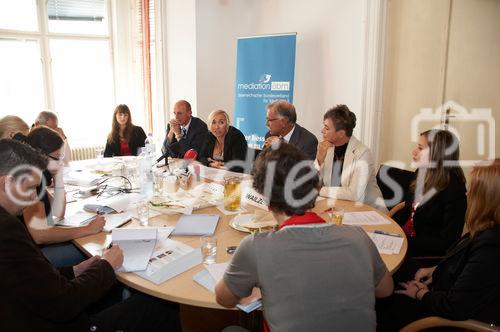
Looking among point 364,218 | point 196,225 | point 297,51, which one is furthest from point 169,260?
point 297,51

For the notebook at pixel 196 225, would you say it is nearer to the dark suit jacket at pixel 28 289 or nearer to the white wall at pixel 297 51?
the dark suit jacket at pixel 28 289

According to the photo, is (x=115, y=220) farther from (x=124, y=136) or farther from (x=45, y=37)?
(x=45, y=37)

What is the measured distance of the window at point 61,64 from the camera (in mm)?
5363

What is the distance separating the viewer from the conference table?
1450 millimetres

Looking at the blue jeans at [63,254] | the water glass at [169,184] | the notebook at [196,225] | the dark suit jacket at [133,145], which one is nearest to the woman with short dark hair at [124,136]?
the dark suit jacket at [133,145]

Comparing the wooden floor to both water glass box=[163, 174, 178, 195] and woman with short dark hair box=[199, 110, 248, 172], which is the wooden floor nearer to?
water glass box=[163, 174, 178, 195]

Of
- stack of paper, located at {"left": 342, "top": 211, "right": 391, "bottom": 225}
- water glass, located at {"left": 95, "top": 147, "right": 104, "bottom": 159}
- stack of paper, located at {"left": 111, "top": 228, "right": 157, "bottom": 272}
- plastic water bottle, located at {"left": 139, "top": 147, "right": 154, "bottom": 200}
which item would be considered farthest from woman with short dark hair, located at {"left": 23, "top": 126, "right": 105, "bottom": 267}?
water glass, located at {"left": 95, "top": 147, "right": 104, "bottom": 159}

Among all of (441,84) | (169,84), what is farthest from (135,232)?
(169,84)

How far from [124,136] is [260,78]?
1772 millimetres

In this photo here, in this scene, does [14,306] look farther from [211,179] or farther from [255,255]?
[211,179]

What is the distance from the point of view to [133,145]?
14.6 ft

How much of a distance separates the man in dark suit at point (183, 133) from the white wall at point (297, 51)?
1268 millimetres

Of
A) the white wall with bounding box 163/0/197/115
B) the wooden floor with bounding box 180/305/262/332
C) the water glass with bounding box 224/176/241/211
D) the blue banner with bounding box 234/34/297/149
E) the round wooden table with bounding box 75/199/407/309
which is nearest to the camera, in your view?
the round wooden table with bounding box 75/199/407/309

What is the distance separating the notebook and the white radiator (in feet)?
13.9
